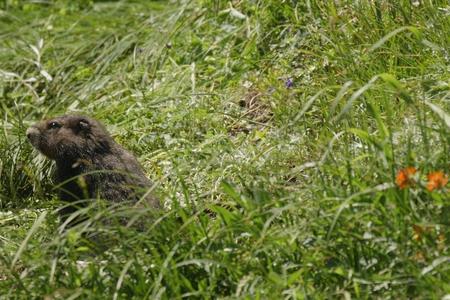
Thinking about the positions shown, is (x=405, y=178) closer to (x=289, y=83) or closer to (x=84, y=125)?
(x=289, y=83)

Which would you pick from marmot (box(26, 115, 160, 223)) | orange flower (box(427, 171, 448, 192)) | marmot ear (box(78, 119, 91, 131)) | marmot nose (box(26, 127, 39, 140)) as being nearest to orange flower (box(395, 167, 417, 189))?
orange flower (box(427, 171, 448, 192))

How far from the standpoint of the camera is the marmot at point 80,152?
6.66 m

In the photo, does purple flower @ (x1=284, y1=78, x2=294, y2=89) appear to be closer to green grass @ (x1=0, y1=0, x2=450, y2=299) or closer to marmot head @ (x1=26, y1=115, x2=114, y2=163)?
green grass @ (x1=0, y1=0, x2=450, y2=299)

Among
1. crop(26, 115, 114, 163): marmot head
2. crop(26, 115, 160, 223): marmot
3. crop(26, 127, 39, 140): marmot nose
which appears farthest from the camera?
crop(26, 127, 39, 140): marmot nose

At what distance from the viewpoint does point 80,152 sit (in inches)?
275

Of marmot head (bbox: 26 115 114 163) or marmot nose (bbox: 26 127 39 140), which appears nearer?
marmot head (bbox: 26 115 114 163)

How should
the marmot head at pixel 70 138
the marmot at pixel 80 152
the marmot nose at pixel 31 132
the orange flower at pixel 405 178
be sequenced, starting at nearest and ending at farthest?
the orange flower at pixel 405 178, the marmot at pixel 80 152, the marmot head at pixel 70 138, the marmot nose at pixel 31 132

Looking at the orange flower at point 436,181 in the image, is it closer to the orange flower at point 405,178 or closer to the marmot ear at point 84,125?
the orange flower at point 405,178

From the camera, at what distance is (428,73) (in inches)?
253

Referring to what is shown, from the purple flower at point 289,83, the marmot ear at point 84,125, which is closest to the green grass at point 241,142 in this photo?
the purple flower at point 289,83

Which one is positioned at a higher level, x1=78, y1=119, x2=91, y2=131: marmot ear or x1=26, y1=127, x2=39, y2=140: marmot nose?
x1=78, y1=119, x2=91, y2=131: marmot ear

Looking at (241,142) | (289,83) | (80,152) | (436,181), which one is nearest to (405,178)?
(436,181)

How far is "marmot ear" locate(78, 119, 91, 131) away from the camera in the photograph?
277 inches

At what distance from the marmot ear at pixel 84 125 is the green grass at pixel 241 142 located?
499mm
